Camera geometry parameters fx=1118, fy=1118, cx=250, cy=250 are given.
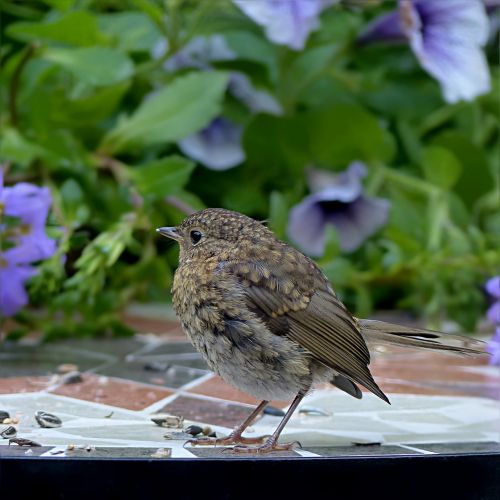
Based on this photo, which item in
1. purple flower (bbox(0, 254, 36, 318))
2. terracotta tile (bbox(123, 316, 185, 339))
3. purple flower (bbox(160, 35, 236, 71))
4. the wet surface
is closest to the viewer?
the wet surface

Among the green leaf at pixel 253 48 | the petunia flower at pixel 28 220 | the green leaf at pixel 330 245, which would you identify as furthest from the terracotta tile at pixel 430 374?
the green leaf at pixel 253 48

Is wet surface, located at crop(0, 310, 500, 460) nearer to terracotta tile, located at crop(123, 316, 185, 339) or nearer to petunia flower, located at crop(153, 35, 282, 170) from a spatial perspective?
terracotta tile, located at crop(123, 316, 185, 339)

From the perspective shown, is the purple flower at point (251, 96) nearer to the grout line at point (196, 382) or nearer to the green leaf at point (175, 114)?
the green leaf at point (175, 114)

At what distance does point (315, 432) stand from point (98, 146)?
1644 millimetres

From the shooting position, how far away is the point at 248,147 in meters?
4.22

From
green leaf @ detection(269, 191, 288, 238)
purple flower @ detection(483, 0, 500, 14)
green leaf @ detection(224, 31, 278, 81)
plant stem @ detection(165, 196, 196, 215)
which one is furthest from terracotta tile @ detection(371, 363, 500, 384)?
purple flower @ detection(483, 0, 500, 14)

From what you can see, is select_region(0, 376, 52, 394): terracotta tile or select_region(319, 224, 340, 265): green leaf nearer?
select_region(0, 376, 52, 394): terracotta tile

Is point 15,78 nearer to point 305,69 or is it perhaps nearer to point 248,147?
point 248,147

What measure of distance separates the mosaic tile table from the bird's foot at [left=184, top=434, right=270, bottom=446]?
3 cm

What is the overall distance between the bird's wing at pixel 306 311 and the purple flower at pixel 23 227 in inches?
30.6

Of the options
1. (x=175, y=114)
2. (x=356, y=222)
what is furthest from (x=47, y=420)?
(x=356, y=222)

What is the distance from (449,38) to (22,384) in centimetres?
208

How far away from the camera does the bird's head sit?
2.60 meters

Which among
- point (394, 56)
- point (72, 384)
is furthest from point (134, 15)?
point (72, 384)
